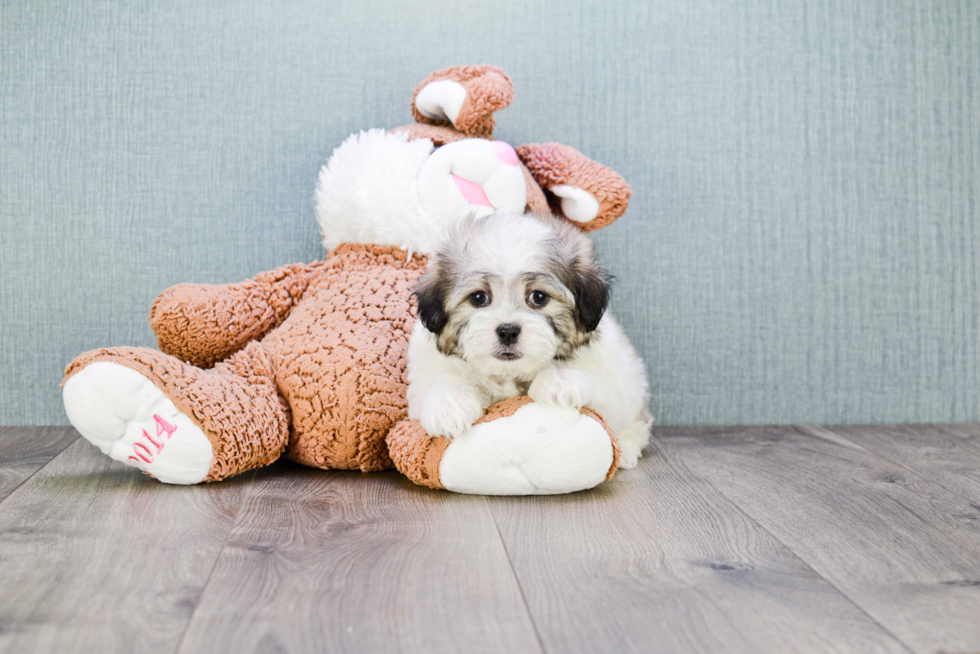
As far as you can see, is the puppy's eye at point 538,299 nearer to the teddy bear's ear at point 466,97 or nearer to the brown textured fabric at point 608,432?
the brown textured fabric at point 608,432

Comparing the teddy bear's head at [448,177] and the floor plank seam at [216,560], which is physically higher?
the teddy bear's head at [448,177]

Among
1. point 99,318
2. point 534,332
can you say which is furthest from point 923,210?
point 99,318

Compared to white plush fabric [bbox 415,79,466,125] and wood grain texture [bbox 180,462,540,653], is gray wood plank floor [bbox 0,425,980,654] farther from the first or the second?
white plush fabric [bbox 415,79,466,125]

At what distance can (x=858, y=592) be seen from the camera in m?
1.15

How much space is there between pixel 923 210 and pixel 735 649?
6.73ft

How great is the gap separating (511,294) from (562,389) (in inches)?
8.8

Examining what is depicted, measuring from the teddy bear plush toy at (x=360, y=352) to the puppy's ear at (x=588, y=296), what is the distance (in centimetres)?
19

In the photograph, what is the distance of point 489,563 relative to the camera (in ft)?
4.10

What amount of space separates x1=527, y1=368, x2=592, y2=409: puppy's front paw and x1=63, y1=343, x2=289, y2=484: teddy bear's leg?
646 mm

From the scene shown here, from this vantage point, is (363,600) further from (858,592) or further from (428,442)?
(858,592)

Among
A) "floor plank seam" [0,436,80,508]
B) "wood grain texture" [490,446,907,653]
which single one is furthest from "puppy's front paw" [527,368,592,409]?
"floor plank seam" [0,436,80,508]

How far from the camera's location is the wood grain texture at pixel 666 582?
3.28ft

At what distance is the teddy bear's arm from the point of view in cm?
190

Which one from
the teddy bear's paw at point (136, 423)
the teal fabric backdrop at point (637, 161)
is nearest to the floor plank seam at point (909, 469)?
the teal fabric backdrop at point (637, 161)
